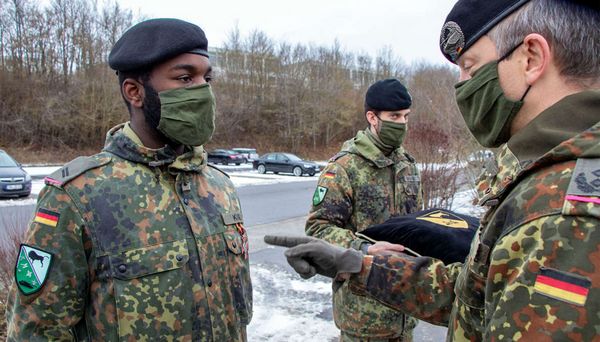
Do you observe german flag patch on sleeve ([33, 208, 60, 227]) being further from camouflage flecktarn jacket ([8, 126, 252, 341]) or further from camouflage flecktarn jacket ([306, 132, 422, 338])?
camouflage flecktarn jacket ([306, 132, 422, 338])

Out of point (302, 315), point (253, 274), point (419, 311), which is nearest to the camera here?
point (419, 311)

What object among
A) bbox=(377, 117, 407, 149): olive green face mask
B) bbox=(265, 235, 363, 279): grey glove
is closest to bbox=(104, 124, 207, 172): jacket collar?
bbox=(265, 235, 363, 279): grey glove

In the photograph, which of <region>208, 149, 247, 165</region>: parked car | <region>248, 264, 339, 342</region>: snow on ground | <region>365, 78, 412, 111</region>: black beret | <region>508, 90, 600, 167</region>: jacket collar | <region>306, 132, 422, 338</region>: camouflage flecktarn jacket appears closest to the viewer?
<region>508, 90, 600, 167</region>: jacket collar

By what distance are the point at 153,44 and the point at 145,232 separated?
82 centimetres

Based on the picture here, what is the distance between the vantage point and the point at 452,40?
1422 mm

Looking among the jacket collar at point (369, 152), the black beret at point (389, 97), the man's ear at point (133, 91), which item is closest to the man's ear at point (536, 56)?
the man's ear at point (133, 91)

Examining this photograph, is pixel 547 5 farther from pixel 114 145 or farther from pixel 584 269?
pixel 114 145

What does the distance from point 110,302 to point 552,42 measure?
5.71ft

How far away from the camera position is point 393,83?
3221 millimetres

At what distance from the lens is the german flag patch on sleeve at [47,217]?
160 cm

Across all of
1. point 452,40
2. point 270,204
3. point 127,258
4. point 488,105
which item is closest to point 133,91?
point 127,258

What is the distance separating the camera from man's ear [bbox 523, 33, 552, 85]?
114 centimetres

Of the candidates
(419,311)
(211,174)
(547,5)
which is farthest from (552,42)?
(211,174)

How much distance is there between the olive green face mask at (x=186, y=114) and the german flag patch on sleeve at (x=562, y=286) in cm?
151
